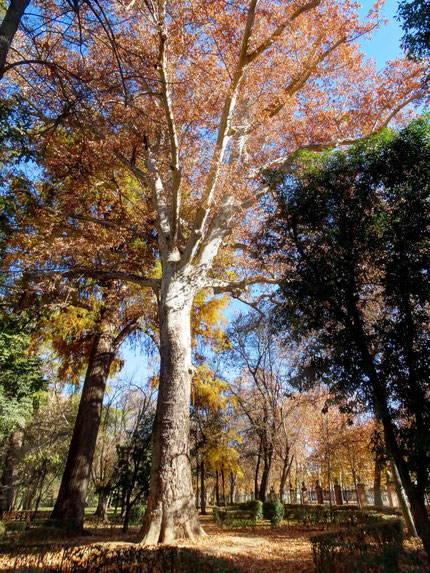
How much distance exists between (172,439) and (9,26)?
19.7 ft

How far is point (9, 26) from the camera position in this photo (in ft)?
11.8

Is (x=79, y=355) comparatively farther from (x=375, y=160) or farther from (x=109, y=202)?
(x=375, y=160)

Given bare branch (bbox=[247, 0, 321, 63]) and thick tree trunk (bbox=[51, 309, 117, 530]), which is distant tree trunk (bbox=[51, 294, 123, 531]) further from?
bare branch (bbox=[247, 0, 321, 63])

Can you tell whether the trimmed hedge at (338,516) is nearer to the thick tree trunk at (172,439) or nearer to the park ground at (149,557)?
the park ground at (149,557)

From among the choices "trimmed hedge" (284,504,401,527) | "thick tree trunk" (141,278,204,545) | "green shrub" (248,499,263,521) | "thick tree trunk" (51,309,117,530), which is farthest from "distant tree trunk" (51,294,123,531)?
"green shrub" (248,499,263,521)

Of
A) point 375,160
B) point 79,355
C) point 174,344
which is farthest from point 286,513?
point 375,160

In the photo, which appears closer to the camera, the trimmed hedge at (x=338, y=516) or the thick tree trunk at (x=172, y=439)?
the thick tree trunk at (x=172, y=439)

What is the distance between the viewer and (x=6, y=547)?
579cm

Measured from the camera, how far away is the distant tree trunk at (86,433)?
8.51m

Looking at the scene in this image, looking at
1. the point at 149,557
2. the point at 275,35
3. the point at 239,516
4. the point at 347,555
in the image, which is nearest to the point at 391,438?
the point at 347,555

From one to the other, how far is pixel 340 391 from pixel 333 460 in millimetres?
24832

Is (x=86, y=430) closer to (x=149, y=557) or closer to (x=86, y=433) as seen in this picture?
(x=86, y=433)

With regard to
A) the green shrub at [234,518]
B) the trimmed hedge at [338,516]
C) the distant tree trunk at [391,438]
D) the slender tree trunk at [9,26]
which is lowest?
the green shrub at [234,518]

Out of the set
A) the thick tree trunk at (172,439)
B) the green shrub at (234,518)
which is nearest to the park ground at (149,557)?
the thick tree trunk at (172,439)
